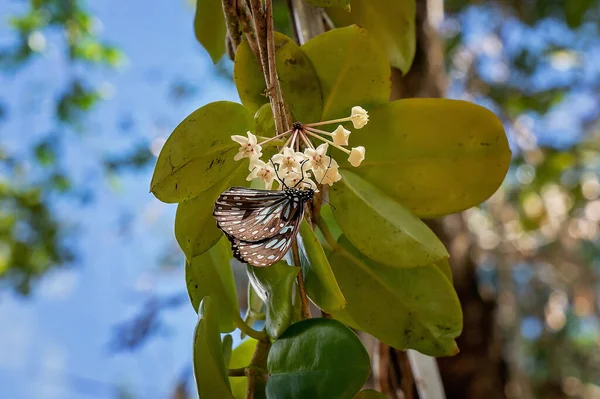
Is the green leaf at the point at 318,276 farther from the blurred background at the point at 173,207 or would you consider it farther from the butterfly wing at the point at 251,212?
the blurred background at the point at 173,207

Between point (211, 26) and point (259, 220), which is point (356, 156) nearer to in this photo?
point (259, 220)

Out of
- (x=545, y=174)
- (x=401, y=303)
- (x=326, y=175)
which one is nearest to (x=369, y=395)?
(x=401, y=303)

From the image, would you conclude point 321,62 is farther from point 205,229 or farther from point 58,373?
point 58,373

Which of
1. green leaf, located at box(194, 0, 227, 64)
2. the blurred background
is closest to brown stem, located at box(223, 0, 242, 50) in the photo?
green leaf, located at box(194, 0, 227, 64)

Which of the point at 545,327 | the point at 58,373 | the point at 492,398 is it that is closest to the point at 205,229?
the point at 492,398

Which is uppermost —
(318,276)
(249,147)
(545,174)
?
(249,147)
